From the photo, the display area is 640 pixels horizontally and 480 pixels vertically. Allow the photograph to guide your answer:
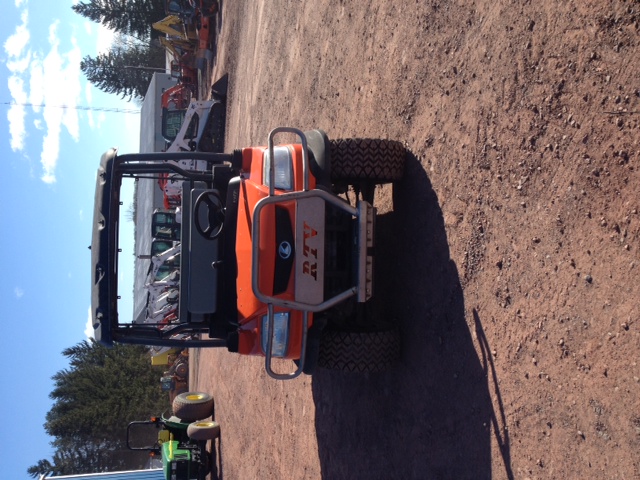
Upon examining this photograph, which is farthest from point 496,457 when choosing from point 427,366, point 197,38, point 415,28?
point 197,38

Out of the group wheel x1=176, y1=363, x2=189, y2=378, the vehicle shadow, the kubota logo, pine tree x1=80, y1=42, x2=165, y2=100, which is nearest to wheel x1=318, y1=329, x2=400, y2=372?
the vehicle shadow

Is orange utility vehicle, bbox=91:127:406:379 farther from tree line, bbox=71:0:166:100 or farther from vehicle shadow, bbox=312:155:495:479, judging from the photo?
tree line, bbox=71:0:166:100

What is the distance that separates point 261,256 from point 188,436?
8765 mm

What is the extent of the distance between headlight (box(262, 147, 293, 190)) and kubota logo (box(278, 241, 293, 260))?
473 mm

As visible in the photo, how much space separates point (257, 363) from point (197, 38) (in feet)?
49.3

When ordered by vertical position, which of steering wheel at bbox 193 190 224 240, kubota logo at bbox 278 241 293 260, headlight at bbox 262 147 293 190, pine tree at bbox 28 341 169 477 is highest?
headlight at bbox 262 147 293 190

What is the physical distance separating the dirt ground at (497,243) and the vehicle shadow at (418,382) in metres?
0.02

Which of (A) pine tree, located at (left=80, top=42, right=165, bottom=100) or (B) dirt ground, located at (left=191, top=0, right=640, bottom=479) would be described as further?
(A) pine tree, located at (left=80, top=42, right=165, bottom=100)

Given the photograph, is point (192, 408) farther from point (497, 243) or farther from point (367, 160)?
point (497, 243)

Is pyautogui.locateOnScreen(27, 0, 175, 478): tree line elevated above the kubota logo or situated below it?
below

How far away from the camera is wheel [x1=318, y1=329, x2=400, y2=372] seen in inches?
189

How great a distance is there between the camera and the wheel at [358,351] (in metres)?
4.79

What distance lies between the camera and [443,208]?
4.62 meters

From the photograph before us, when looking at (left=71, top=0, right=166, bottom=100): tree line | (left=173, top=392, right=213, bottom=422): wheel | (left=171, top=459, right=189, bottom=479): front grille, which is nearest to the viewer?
(left=171, top=459, right=189, bottom=479): front grille
